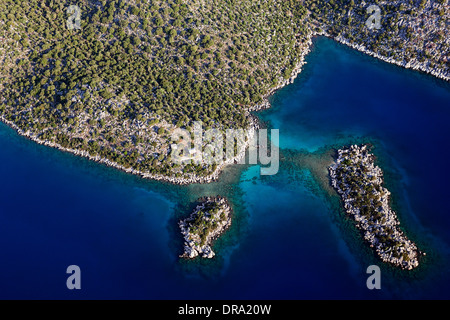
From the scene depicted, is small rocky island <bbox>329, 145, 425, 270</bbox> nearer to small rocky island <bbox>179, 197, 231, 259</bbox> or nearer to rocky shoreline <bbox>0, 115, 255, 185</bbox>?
rocky shoreline <bbox>0, 115, 255, 185</bbox>

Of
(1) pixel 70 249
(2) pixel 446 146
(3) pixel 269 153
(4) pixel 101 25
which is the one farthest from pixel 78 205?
(2) pixel 446 146

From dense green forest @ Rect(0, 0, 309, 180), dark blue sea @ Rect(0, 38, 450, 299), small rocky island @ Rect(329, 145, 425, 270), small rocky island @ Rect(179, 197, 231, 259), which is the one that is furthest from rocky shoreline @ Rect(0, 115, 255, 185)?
small rocky island @ Rect(329, 145, 425, 270)

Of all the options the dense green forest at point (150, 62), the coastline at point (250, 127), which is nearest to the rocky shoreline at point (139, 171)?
the coastline at point (250, 127)

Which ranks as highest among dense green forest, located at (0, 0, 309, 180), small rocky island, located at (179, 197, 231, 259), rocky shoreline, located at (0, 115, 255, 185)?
dense green forest, located at (0, 0, 309, 180)

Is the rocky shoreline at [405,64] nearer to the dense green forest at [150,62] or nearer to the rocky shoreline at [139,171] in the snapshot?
the dense green forest at [150,62]

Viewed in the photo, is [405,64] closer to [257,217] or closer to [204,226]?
[257,217]

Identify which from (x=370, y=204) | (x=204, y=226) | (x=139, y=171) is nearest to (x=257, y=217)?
(x=204, y=226)

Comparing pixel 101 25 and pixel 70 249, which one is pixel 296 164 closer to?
pixel 70 249
